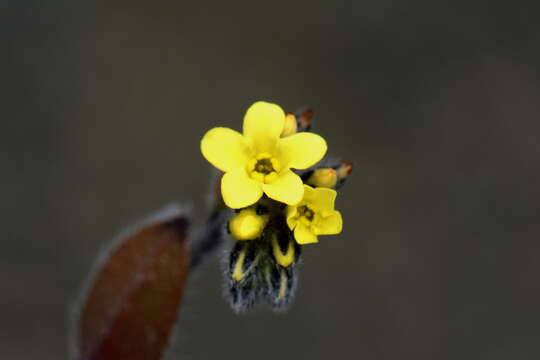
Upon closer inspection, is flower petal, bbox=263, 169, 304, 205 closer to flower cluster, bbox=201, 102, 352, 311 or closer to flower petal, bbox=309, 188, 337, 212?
flower cluster, bbox=201, 102, 352, 311

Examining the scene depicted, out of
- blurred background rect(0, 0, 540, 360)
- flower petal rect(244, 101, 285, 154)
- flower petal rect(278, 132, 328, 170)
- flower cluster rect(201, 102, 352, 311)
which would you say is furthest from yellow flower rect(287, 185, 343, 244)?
blurred background rect(0, 0, 540, 360)

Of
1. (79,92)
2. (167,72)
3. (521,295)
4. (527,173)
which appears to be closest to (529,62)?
(527,173)

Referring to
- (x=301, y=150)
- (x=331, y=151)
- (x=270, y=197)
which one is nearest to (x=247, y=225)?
(x=270, y=197)

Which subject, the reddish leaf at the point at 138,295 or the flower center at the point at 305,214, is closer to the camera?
the flower center at the point at 305,214

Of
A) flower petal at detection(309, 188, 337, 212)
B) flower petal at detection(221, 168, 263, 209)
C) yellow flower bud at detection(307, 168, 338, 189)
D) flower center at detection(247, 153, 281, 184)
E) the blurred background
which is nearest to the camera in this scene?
flower petal at detection(221, 168, 263, 209)

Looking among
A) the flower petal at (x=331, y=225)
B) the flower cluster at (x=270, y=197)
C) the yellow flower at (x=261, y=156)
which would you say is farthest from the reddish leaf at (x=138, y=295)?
the flower petal at (x=331, y=225)

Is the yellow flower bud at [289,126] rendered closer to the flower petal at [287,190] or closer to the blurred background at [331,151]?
the flower petal at [287,190]

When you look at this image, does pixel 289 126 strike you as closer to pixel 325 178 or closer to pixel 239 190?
pixel 325 178
